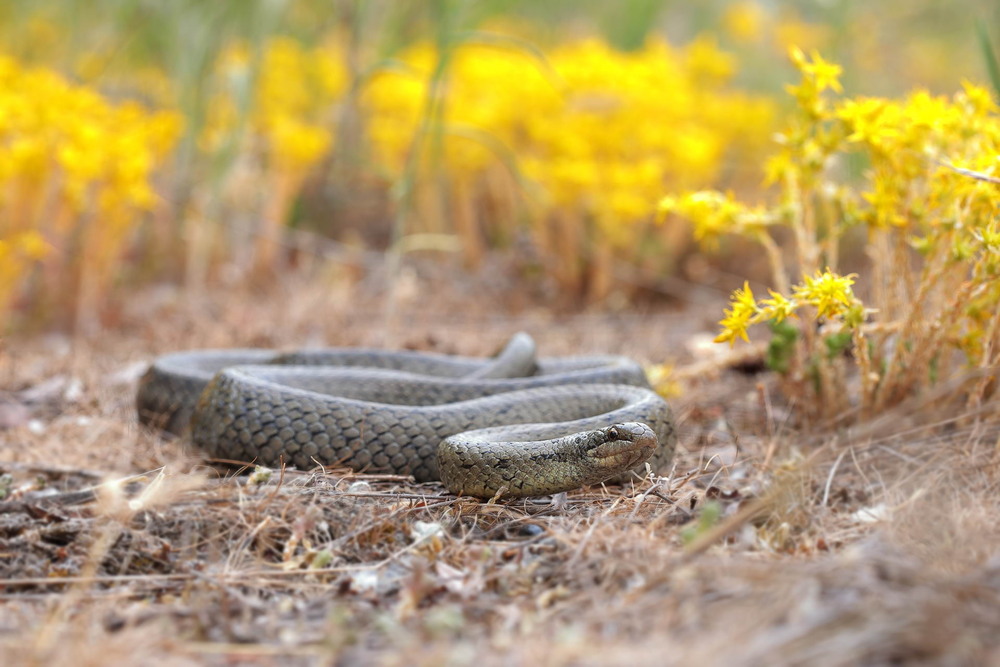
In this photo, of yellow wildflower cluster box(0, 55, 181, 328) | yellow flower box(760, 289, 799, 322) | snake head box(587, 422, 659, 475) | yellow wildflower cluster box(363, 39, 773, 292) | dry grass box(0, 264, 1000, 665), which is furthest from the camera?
yellow wildflower cluster box(363, 39, 773, 292)

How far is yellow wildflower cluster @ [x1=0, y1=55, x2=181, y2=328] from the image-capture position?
5.91 m

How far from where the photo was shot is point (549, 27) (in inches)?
483

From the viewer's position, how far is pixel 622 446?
138 inches

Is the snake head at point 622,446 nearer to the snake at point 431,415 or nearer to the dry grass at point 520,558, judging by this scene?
the snake at point 431,415

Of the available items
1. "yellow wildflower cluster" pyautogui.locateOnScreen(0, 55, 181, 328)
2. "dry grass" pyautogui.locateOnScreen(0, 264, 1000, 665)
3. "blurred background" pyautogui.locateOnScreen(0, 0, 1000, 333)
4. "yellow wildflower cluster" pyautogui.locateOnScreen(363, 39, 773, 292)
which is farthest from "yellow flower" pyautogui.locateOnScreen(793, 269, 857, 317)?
"yellow wildflower cluster" pyautogui.locateOnScreen(0, 55, 181, 328)

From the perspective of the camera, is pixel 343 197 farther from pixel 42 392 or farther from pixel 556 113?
pixel 42 392

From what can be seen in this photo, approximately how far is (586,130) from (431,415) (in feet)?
13.6

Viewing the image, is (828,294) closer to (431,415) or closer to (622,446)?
(622,446)

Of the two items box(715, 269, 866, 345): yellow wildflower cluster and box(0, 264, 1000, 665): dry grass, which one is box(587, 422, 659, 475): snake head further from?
box(715, 269, 866, 345): yellow wildflower cluster

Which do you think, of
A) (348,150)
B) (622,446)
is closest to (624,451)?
(622,446)

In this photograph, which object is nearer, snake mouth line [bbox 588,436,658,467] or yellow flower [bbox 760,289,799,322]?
yellow flower [bbox 760,289,799,322]

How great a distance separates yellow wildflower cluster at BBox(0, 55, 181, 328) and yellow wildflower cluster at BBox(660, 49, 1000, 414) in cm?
379

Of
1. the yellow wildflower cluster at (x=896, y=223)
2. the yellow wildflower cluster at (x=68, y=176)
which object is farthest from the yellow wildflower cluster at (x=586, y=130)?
the yellow wildflower cluster at (x=896, y=223)

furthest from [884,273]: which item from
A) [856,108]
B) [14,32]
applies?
[14,32]
